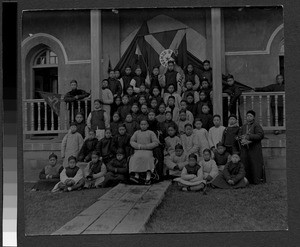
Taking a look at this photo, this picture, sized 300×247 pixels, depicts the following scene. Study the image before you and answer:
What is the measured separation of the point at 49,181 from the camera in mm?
6078

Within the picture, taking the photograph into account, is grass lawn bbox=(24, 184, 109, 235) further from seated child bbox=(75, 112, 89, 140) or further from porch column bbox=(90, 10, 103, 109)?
porch column bbox=(90, 10, 103, 109)

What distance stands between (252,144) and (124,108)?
1821mm

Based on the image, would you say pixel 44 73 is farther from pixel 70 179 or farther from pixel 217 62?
pixel 217 62

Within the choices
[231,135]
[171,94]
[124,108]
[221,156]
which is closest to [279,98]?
[231,135]

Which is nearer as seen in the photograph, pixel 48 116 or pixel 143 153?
pixel 143 153

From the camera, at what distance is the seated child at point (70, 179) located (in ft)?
19.9

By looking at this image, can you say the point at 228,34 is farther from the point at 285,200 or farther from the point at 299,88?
the point at 285,200

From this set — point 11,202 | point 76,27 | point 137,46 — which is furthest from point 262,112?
point 11,202

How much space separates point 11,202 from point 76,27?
252 centimetres

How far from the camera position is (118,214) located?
5.80 metres

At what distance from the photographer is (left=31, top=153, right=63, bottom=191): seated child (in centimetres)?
605

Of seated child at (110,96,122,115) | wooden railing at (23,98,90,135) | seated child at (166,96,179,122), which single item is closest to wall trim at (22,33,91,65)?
wooden railing at (23,98,90,135)

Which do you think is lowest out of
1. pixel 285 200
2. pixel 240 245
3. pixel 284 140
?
pixel 240 245

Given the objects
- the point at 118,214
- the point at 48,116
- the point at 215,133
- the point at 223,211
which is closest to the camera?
the point at 118,214
